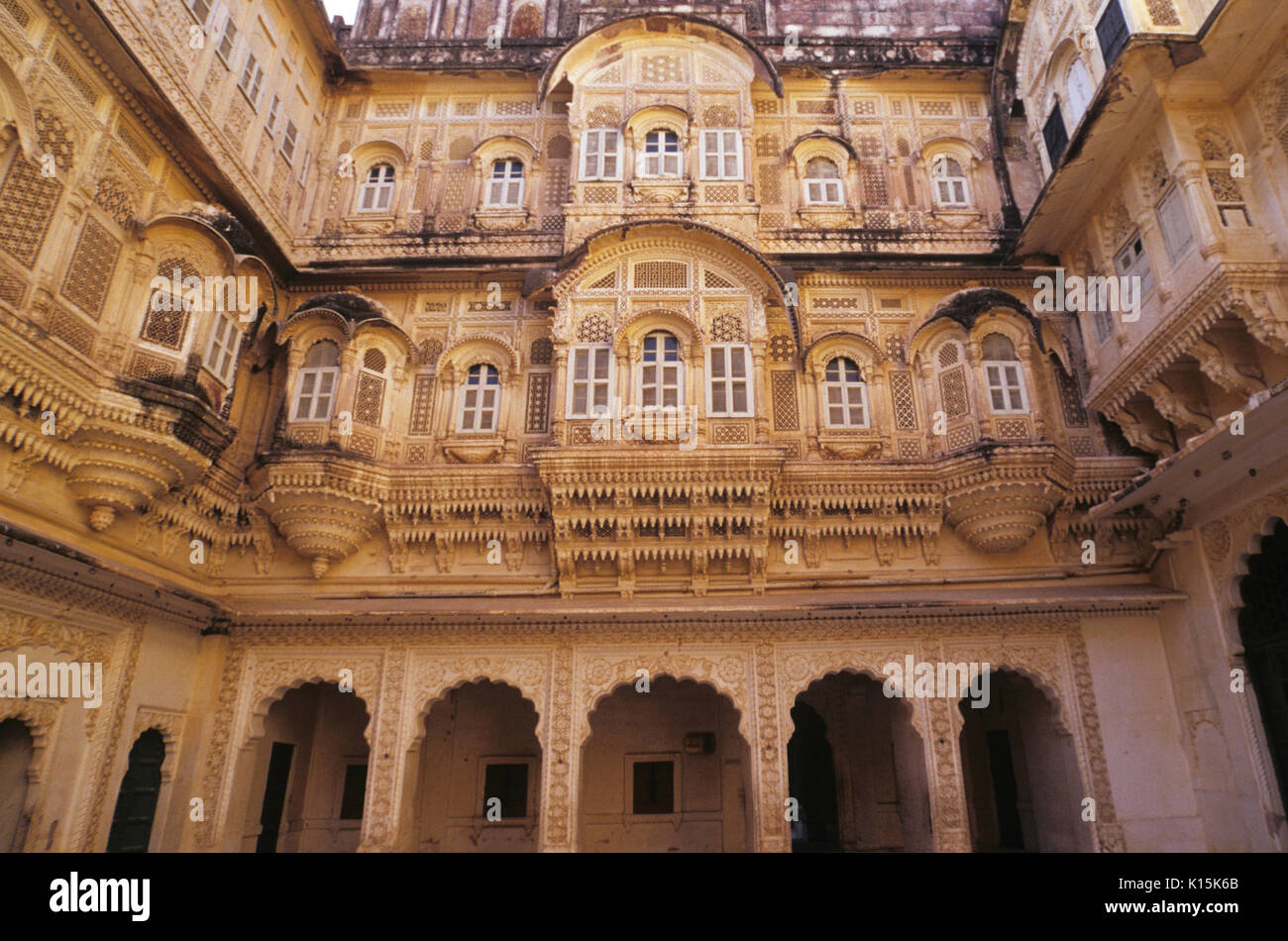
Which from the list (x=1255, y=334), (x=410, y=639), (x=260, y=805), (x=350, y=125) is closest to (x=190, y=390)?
(x=410, y=639)

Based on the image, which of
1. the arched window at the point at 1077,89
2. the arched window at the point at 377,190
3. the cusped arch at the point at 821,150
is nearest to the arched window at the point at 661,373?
the cusped arch at the point at 821,150

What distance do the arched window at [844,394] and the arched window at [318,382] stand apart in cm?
692

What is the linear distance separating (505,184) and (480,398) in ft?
13.5

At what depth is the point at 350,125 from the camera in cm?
1318

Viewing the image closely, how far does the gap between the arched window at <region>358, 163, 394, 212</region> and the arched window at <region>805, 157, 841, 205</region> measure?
23.0 feet

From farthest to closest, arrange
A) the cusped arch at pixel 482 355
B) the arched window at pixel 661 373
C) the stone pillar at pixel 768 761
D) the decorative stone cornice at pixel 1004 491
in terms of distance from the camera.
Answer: the cusped arch at pixel 482 355, the arched window at pixel 661 373, the decorative stone cornice at pixel 1004 491, the stone pillar at pixel 768 761

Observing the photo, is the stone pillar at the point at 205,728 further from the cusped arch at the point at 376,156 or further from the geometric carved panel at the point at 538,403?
the cusped arch at the point at 376,156

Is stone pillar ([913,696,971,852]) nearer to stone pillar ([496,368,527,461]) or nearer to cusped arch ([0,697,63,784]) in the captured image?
stone pillar ([496,368,527,461])

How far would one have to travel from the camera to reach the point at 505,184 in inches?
499

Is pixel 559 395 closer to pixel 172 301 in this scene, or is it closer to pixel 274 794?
pixel 172 301

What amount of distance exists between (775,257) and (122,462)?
29.2 ft

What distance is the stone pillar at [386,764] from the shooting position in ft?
29.5

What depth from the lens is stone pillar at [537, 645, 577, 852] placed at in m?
8.90
